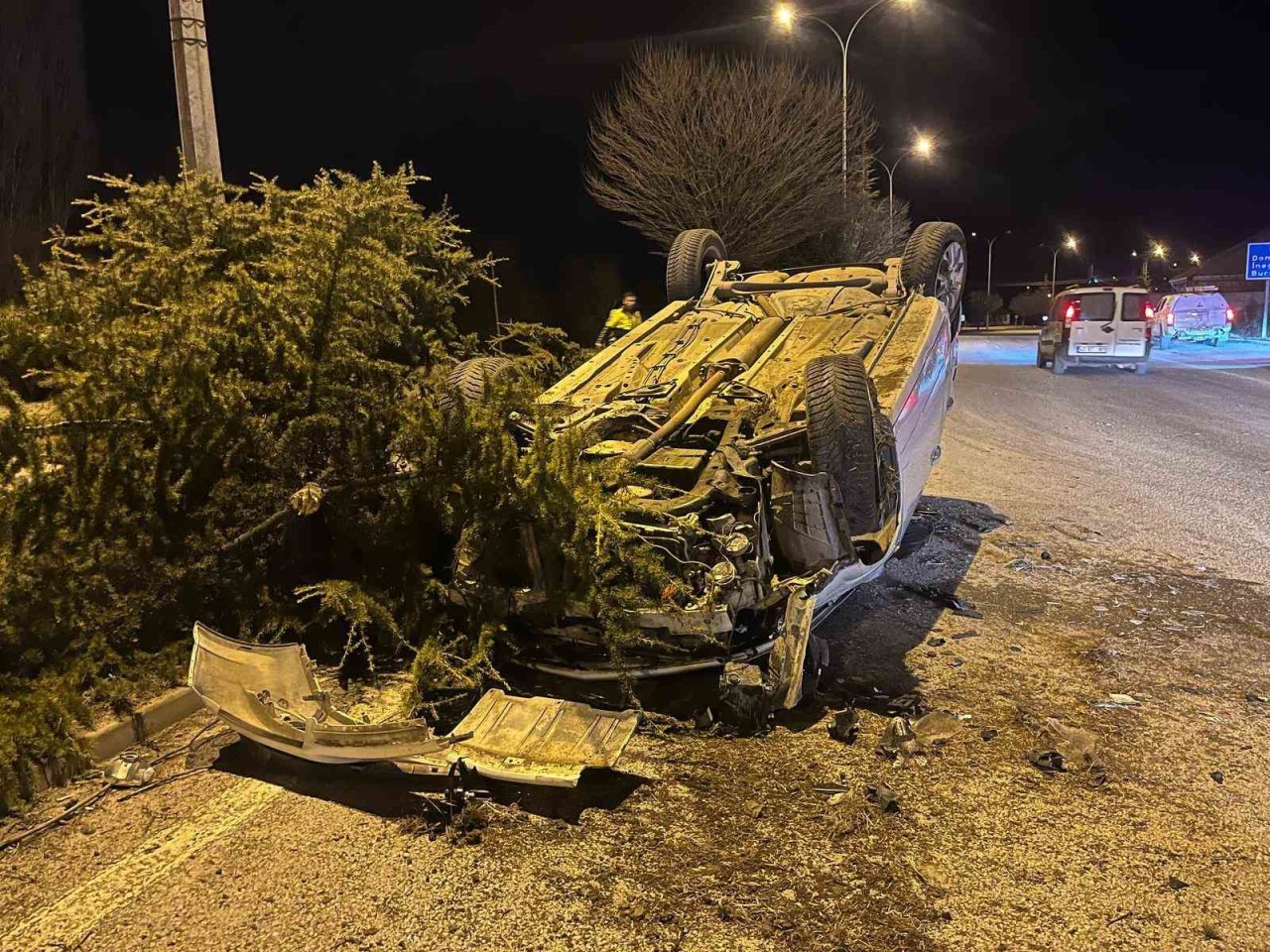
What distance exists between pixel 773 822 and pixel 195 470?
11.9 feet

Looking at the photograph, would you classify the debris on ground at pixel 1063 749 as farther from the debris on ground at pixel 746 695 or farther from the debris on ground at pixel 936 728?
the debris on ground at pixel 746 695

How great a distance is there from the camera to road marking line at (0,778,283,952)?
9.72 ft

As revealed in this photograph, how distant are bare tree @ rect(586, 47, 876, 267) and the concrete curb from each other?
52.7 ft

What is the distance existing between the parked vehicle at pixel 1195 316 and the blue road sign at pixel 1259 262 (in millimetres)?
3569

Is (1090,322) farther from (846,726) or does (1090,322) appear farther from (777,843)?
(777,843)

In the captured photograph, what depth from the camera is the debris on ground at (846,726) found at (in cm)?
414

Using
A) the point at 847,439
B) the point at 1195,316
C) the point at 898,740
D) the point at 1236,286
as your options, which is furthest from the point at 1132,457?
the point at 1236,286

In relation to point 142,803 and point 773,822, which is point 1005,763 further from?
point 142,803

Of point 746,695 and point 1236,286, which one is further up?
point 1236,286

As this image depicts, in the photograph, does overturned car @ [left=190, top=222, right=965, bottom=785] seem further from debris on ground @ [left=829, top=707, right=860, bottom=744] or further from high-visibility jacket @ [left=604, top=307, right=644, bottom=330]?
high-visibility jacket @ [left=604, top=307, right=644, bottom=330]

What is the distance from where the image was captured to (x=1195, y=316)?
83.9ft

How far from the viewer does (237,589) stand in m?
4.95

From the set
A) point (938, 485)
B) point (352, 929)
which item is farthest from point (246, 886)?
point (938, 485)

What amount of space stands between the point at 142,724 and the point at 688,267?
567 centimetres
